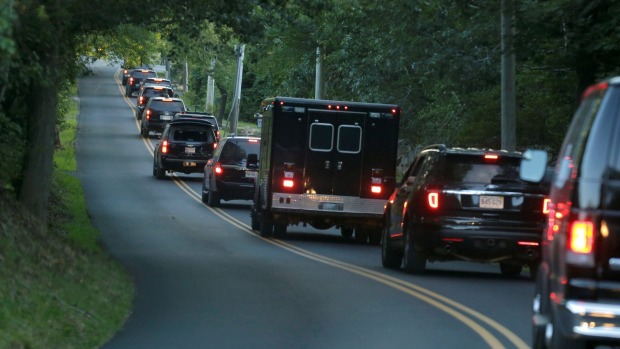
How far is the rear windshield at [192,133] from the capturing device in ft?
141

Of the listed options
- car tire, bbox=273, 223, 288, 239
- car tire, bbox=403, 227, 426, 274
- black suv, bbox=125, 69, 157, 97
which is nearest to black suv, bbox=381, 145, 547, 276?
car tire, bbox=403, 227, 426, 274

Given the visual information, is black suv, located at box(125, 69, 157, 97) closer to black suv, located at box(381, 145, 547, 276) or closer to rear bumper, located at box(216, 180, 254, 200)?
rear bumper, located at box(216, 180, 254, 200)

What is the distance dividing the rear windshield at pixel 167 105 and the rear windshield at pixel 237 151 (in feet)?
90.0

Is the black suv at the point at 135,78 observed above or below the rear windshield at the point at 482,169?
above

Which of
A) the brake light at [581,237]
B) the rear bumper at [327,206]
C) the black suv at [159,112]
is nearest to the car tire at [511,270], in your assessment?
the rear bumper at [327,206]

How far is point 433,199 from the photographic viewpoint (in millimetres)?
18000

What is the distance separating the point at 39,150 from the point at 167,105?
4061cm

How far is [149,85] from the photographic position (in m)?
73.1

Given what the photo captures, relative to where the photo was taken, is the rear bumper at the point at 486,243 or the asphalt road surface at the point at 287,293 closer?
the asphalt road surface at the point at 287,293

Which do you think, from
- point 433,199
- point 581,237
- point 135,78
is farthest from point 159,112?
point 581,237

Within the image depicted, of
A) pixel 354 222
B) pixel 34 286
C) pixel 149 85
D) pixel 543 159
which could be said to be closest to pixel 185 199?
pixel 354 222

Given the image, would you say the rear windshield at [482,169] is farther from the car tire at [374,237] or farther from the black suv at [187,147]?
the black suv at [187,147]

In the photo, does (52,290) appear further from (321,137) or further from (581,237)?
(321,137)

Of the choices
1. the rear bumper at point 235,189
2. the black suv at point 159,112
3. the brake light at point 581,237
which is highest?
the black suv at point 159,112
